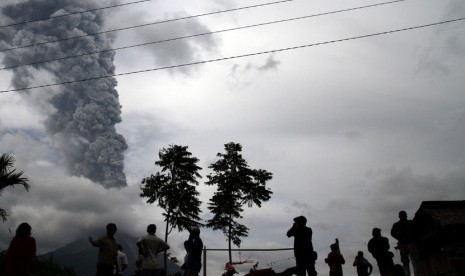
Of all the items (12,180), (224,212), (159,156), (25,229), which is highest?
(159,156)

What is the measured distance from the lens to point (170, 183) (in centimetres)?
3191

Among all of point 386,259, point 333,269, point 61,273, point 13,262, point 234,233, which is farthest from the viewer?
point 234,233

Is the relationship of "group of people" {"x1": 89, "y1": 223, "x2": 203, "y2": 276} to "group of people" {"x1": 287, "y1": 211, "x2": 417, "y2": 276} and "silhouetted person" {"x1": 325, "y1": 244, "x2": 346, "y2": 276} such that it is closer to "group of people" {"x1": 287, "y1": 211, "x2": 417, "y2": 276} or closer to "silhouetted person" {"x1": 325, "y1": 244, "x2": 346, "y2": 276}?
"group of people" {"x1": 287, "y1": 211, "x2": 417, "y2": 276}

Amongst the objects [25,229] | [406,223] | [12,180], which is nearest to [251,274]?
[406,223]

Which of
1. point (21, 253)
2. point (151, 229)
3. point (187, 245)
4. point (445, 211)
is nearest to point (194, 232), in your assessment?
point (187, 245)

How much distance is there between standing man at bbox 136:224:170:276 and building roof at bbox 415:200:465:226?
26.9ft

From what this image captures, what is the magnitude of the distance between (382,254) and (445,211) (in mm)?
4165

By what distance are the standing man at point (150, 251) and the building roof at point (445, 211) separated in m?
8.20

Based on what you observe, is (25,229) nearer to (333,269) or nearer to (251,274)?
(251,274)

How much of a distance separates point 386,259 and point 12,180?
10.0m

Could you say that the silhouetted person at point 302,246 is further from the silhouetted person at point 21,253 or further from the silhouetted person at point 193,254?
the silhouetted person at point 21,253

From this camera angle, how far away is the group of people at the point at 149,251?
7840mm

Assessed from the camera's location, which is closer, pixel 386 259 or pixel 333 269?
pixel 386 259

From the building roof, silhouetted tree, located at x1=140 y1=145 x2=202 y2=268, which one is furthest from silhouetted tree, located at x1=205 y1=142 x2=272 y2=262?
the building roof
